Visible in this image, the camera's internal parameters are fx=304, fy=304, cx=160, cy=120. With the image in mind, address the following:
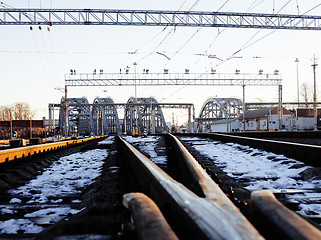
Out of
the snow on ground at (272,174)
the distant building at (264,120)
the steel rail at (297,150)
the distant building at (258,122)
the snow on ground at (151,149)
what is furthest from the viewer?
the distant building at (258,122)

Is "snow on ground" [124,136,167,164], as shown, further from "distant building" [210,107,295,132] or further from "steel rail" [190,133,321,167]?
"distant building" [210,107,295,132]

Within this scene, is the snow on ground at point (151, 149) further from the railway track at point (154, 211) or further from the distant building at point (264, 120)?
the distant building at point (264, 120)

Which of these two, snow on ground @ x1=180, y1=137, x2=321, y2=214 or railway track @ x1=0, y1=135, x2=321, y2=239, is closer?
railway track @ x1=0, y1=135, x2=321, y2=239

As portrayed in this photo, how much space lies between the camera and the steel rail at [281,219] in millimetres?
1360

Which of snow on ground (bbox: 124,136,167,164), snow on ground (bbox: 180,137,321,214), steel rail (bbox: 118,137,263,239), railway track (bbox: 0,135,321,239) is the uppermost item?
steel rail (bbox: 118,137,263,239)

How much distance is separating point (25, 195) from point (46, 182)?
0.98 metres

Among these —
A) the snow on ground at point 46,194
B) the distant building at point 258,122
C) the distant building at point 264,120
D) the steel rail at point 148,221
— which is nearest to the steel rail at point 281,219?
the steel rail at point 148,221

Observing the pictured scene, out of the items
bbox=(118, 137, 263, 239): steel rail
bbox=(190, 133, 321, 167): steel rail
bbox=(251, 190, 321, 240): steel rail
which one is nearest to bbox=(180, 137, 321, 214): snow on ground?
bbox=(190, 133, 321, 167): steel rail

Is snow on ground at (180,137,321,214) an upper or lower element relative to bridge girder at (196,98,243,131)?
lower

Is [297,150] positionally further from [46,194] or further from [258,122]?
[258,122]

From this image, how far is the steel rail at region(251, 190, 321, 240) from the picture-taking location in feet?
4.46

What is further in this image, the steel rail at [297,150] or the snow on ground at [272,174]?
the steel rail at [297,150]

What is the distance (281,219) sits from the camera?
5.04 ft

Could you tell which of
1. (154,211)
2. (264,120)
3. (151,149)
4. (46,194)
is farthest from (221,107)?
(154,211)
